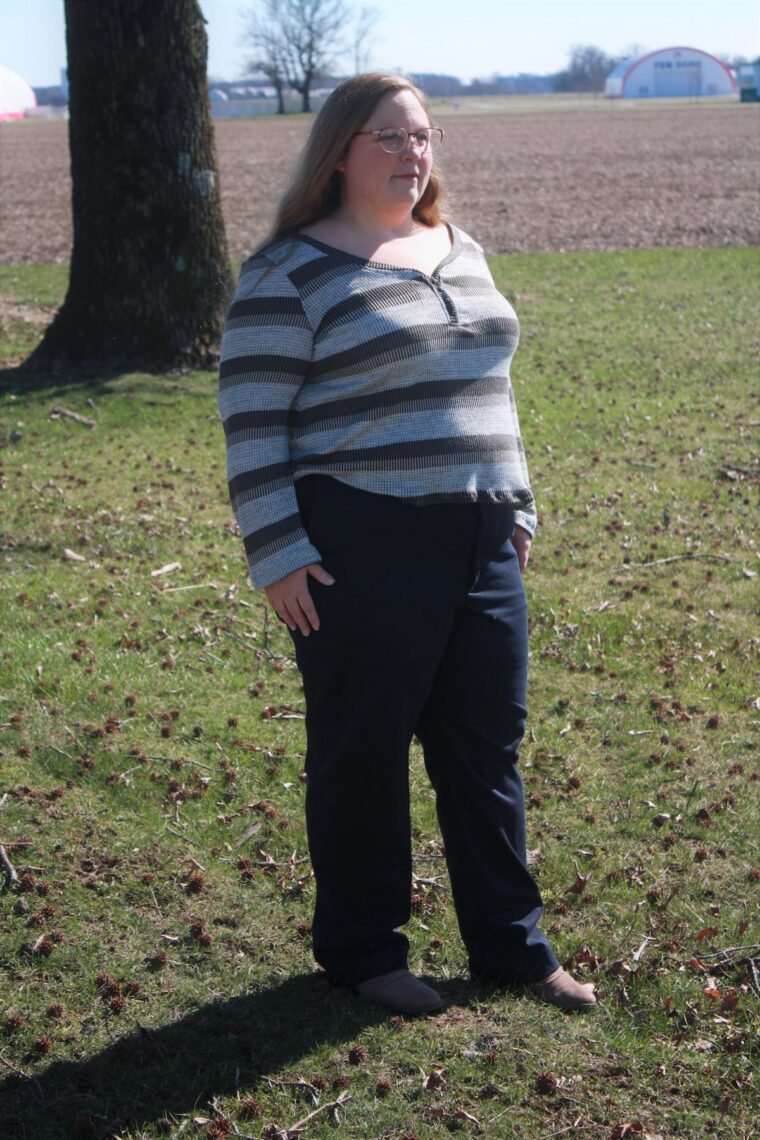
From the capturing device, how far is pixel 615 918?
13.3 ft

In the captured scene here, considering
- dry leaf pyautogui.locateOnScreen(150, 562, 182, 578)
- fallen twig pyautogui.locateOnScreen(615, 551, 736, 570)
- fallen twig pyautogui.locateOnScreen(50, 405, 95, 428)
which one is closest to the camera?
dry leaf pyautogui.locateOnScreen(150, 562, 182, 578)

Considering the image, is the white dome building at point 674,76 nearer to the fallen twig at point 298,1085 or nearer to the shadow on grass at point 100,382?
the shadow on grass at point 100,382

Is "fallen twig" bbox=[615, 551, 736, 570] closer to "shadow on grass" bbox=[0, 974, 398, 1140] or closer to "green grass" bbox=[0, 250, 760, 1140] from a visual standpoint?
"green grass" bbox=[0, 250, 760, 1140]

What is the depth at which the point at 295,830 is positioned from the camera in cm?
457

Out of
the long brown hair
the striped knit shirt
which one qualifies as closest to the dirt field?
the long brown hair

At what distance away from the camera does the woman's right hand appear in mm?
3240

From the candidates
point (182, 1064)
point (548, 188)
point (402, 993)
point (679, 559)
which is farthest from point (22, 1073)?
point (548, 188)

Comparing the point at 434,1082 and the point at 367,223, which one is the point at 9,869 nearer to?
the point at 434,1082

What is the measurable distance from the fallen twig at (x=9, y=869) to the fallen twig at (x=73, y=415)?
20.0 ft

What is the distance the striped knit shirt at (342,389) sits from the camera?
3203 millimetres

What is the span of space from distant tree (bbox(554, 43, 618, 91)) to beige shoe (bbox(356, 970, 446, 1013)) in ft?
571

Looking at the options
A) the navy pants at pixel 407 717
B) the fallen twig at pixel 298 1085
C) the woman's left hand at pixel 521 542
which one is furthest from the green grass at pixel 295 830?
the woman's left hand at pixel 521 542

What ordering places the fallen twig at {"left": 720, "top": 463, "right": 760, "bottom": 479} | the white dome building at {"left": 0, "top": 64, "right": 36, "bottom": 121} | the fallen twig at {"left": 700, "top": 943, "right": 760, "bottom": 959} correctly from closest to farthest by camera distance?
the fallen twig at {"left": 700, "top": 943, "right": 760, "bottom": 959} < the fallen twig at {"left": 720, "top": 463, "right": 760, "bottom": 479} < the white dome building at {"left": 0, "top": 64, "right": 36, "bottom": 121}

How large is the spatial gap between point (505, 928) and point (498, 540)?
3.39 ft
